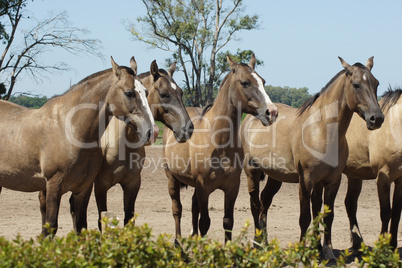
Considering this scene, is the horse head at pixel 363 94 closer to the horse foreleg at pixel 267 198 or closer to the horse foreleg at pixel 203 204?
the horse foreleg at pixel 203 204

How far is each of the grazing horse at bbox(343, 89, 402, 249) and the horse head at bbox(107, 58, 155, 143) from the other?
3.24m

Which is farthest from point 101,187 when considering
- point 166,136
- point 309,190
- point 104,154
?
point 309,190

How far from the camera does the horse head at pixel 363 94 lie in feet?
19.9

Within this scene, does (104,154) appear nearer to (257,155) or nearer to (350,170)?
(257,155)

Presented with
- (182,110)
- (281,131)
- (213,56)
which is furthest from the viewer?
(213,56)

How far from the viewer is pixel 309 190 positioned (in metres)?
6.63

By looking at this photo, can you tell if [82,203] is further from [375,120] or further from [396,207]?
[396,207]

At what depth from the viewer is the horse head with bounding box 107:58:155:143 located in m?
5.14

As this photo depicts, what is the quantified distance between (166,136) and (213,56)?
77.7 feet

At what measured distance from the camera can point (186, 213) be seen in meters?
10.1

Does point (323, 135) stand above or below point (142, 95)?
below

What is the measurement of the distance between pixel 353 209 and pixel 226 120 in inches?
106

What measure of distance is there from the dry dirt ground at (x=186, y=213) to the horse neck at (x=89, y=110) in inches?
95.7

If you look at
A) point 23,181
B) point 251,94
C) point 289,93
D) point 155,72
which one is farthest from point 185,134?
point 289,93
